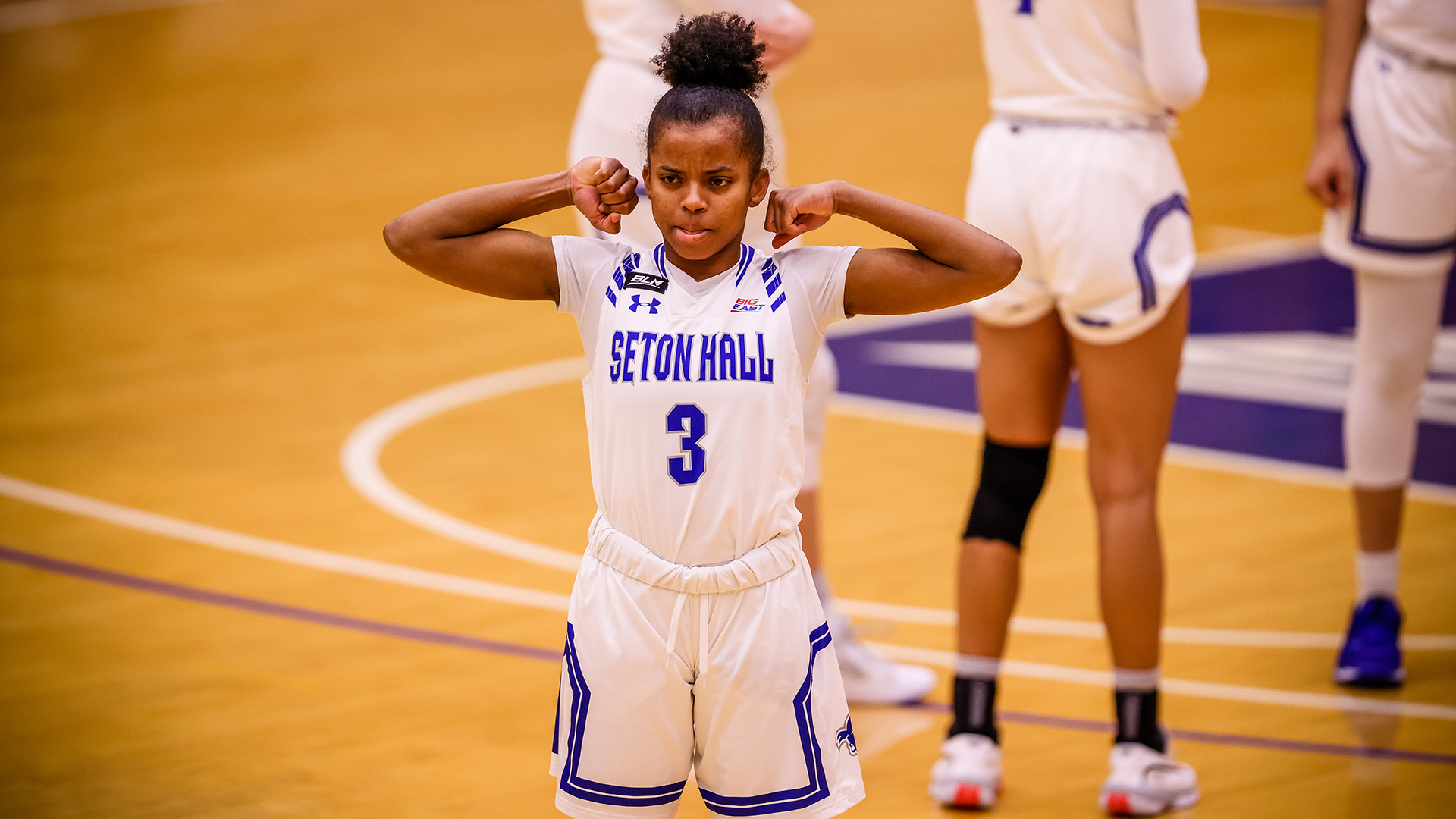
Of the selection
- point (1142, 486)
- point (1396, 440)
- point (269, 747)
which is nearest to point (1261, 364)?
point (1396, 440)

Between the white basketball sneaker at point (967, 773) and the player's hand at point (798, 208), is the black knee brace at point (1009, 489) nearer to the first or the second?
the white basketball sneaker at point (967, 773)

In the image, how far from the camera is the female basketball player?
2.39 m

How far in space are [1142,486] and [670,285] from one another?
1.36 metres

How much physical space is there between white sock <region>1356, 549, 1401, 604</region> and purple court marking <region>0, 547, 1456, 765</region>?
0.52 meters

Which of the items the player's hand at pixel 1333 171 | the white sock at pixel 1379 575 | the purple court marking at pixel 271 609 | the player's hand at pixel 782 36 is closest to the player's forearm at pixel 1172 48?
the player's hand at pixel 782 36

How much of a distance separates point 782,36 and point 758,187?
1200 mm

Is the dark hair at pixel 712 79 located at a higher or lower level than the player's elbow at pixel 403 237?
higher

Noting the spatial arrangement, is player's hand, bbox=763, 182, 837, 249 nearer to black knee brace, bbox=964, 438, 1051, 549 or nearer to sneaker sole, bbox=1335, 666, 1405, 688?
black knee brace, bbox=964, 438, 1051, 549

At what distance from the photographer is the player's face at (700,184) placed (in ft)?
7.71

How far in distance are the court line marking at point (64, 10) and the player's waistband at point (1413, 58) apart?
9.61 meters

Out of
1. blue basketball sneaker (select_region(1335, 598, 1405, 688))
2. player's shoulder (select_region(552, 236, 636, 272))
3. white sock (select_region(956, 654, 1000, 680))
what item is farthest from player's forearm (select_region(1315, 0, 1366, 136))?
player's shoulder (select_region(552, 236, 636, 272))

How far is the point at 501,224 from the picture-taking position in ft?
8.27

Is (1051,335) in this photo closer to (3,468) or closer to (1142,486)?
(1142,486)

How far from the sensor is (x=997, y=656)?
11.5 feet
